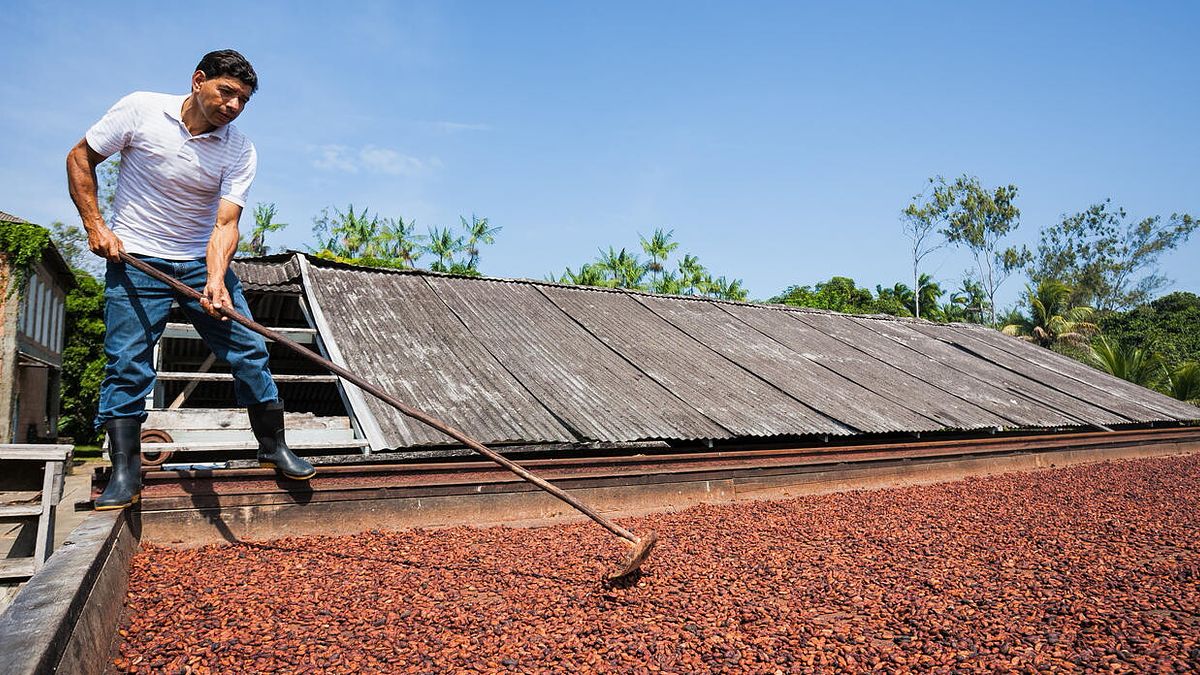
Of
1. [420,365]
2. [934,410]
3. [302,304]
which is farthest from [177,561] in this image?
[934,410]

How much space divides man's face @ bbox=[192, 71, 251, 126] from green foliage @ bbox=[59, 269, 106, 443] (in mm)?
20478

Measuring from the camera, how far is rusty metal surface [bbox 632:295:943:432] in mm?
7740

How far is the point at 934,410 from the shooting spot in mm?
8695

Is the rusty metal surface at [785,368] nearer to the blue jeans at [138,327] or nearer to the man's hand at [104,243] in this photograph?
the blue jeans at [138,327]

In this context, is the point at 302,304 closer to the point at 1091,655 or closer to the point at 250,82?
the point at 250,82

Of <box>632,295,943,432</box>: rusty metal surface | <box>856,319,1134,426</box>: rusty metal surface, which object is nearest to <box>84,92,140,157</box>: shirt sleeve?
<box>632,295,943,432</box>: rusty metal surface

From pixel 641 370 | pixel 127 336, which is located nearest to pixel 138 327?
pixel 127 336

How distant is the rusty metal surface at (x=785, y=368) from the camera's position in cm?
774

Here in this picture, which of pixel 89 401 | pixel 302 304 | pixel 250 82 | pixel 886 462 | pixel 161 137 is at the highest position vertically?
pixel 250 82

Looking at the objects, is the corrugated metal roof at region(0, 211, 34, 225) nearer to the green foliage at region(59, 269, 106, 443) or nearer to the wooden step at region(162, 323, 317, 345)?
the green foliage at region(59, 269, 106, 443)

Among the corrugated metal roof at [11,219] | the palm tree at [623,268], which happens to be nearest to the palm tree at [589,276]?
the palm tree at [623,268]

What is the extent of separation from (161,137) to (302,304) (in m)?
4.17

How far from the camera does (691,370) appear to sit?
7.95 m

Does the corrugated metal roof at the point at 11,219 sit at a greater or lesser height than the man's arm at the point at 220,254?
greater
